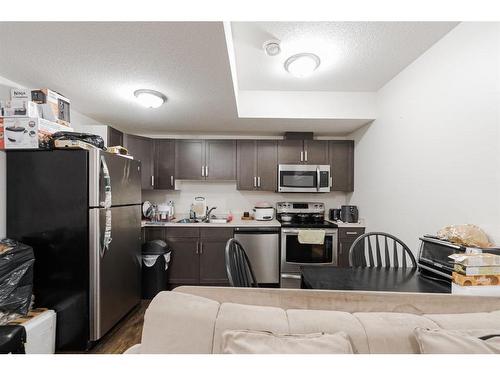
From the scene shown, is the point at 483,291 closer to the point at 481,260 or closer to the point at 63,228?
the point at 481,260

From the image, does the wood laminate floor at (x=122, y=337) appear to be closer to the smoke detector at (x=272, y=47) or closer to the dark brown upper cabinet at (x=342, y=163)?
the smoke detector at (x=272, y=47)

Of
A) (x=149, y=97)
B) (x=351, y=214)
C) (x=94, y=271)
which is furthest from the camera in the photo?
(x=351, y=214)

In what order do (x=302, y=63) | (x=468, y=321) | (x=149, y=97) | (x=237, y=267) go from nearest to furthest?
(x=468, y=321) → (x=237, y=267) → (x=302, y=63) → (x=149, y=97)

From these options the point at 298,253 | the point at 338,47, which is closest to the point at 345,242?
the point at 298,253

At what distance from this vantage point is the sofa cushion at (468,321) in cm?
73

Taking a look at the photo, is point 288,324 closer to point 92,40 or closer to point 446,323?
point 446,323

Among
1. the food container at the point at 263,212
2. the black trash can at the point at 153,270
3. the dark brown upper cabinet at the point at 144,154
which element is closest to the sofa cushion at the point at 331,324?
the black trash can at the point at 153,270

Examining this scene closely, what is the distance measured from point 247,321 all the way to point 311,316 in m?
0.22

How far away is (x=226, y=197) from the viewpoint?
344cm

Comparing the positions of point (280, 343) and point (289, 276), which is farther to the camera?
point (289, 276)

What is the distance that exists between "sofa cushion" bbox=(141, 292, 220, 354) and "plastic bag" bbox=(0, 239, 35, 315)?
54.1 inches
